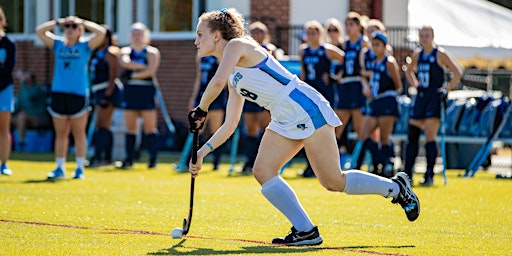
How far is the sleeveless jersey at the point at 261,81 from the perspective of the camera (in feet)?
25.7

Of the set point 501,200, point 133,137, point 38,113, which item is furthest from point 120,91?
point 501,200

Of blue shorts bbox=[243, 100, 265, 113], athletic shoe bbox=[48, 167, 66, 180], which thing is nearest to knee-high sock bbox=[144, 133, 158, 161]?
blue shorts bbox=[243, 100, 265, 113]

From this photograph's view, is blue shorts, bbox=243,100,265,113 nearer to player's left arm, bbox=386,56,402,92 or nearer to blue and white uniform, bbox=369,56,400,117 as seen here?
blue and white uniform, bbox=369,56,400,117

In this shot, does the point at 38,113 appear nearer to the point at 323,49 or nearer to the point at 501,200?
the point at 323,49

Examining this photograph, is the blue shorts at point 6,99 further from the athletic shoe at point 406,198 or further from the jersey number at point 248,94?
Answer: the athletic shoe at point 406,198

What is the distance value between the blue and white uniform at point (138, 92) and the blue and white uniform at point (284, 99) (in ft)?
32.8

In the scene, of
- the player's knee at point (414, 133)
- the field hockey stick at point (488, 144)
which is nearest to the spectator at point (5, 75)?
the player's knee at point (414, 133)

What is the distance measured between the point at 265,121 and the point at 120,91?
123 inches

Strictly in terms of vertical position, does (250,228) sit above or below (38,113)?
above

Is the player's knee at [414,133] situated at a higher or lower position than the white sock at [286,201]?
lower

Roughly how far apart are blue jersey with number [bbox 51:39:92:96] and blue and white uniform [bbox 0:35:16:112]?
0.73 m

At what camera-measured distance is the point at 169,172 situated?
17.0 meters

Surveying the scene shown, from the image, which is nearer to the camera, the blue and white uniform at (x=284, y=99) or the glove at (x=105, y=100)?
the blue and white uniform at (x=284, y=99)

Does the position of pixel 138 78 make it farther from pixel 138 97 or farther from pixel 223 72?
pixel 223 72
